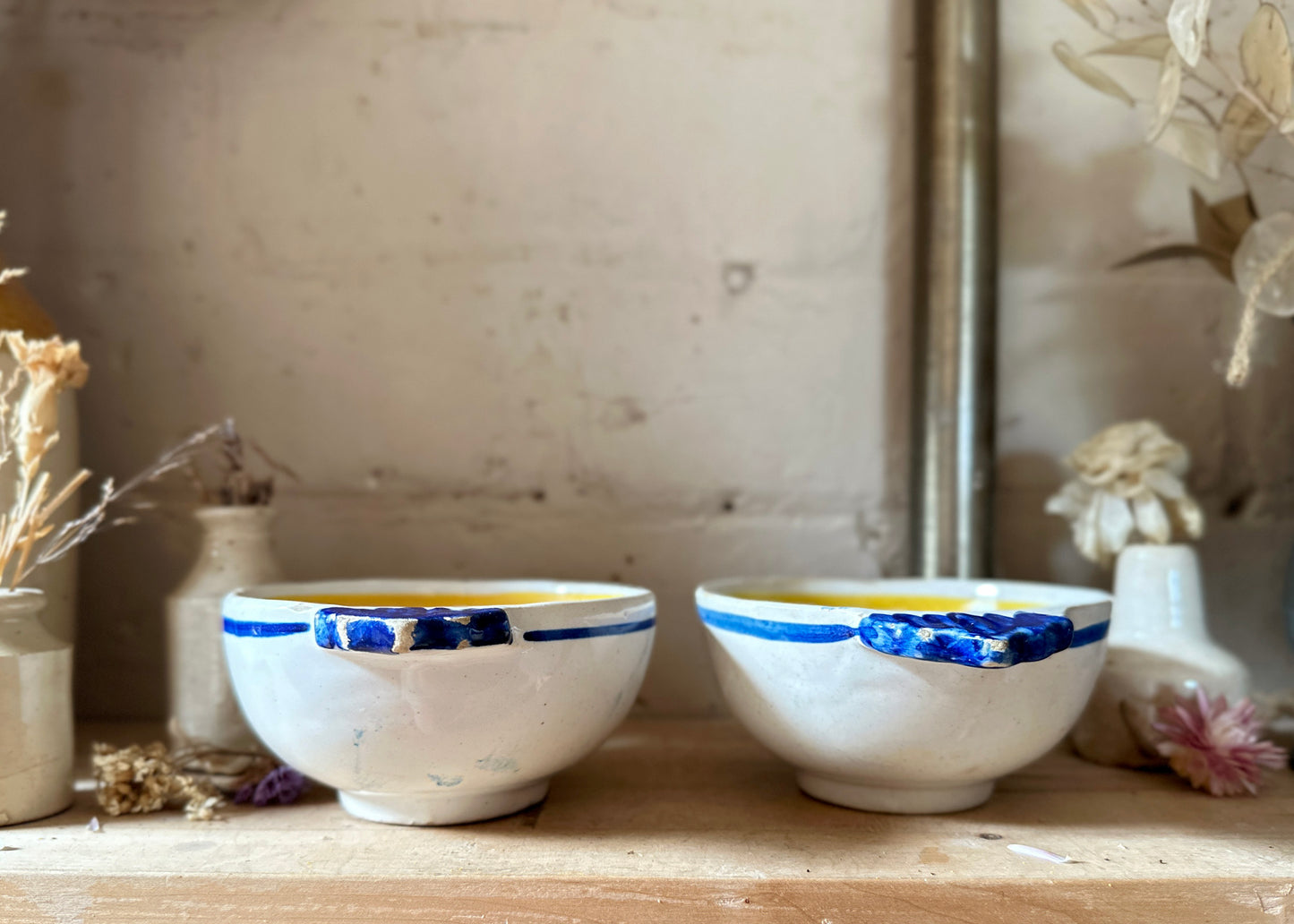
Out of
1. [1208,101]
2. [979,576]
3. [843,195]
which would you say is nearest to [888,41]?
[843,195]

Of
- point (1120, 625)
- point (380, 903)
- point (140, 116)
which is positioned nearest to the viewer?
point (380, 903)

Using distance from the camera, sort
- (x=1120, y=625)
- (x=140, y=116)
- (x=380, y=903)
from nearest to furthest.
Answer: (x=380, y=903), (x=1120, y=625), (x=140, y=116)

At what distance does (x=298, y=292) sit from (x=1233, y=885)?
76 centimetres

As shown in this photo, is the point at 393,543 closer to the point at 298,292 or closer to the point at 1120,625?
the point at 298,292

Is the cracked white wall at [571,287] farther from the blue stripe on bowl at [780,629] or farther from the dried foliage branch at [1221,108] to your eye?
the blue stripe on bowl at [780,629]

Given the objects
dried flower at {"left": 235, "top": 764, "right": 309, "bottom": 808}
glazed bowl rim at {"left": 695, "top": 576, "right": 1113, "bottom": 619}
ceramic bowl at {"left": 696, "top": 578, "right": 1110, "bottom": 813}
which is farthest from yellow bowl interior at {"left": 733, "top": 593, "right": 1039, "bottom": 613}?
dried flower at {"left": 235, "top": 764, "right": 309, "bottom": 808}

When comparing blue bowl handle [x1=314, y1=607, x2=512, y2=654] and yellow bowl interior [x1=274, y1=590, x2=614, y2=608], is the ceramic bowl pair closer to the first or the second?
blue bowl handle [x1=314, y1=607, x2=512, y2=654]

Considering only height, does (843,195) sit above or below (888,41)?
below

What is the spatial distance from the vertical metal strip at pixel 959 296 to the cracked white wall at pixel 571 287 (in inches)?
1.8

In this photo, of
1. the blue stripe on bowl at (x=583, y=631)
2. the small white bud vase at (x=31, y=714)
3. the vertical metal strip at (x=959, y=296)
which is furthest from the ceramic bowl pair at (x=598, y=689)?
the vertical metal strip at (x=959, y=296)

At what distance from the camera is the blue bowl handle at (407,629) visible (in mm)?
508

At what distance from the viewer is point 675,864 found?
1.71 feet

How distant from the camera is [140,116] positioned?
86cm

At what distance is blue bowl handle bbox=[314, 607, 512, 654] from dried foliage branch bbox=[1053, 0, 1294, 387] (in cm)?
47
